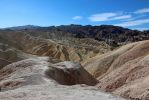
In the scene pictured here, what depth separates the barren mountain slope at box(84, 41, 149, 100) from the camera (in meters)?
19.0

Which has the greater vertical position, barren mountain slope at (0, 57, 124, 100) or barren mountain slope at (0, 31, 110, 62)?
barren mountain slope at (0, 57, 124, 100)

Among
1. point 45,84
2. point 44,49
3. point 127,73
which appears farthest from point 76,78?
point 44,49

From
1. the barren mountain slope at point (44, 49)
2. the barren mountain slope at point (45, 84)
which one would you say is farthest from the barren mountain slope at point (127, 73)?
the barren mountain slope at point (44, 49)

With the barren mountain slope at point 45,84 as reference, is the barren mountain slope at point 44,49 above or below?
below

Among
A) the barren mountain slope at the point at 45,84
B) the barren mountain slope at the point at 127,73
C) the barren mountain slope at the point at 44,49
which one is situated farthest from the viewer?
the barren mountain slope at the point at 44,49

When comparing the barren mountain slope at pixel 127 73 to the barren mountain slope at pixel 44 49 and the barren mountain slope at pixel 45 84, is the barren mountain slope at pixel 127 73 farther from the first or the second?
the barren mountain slope at pixel 44 49

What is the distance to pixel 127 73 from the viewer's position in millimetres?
24078

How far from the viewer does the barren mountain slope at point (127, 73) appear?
19.0m

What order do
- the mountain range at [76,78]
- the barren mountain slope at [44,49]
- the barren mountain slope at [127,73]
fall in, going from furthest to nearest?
the barren mountain slope at [44,49] → the barren mountain slope at [127,73] → the mountain range at [76,78]

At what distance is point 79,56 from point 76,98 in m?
86.7

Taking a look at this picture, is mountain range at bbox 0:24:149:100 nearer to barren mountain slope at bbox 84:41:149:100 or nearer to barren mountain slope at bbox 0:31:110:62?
barren mountain slope at bbox 84:41:149:100

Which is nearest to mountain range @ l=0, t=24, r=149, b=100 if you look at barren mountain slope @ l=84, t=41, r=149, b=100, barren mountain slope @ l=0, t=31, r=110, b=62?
barren mountain slope @ l=84, t=41, r=149, b=100

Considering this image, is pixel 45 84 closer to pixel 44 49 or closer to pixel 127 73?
pixel 127 73

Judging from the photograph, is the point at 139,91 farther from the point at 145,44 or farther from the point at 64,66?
the point at 145,44
